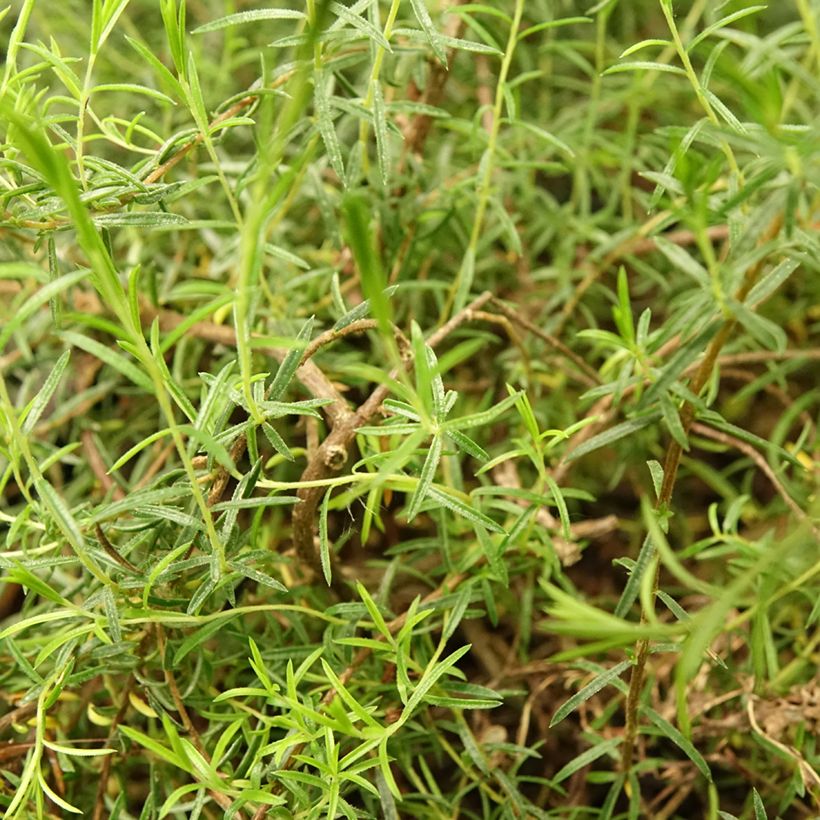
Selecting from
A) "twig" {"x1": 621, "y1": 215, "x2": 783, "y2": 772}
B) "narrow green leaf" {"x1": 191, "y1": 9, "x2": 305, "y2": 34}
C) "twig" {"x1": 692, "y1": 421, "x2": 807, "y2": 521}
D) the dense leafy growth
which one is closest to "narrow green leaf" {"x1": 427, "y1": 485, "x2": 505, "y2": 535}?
the dense leafy growth

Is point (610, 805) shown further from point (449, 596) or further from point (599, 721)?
point (449, 596)

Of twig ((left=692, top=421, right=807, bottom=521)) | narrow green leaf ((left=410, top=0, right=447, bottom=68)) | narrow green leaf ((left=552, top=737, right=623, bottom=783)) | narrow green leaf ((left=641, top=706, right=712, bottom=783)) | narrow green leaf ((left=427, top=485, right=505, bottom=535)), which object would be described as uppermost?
narrow green leaf ((left=410, top=0, right=447, bottom=68))

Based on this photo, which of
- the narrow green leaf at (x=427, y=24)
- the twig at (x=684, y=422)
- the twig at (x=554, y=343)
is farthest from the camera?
the twig at (x=554, y=343)

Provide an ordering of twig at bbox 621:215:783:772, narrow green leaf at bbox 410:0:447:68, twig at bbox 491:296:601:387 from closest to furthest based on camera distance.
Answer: twig at bbox 621:215:783:772 < narrow green leaf at bbox 410:0:447:68 < twig at bbox 491:296:601:387

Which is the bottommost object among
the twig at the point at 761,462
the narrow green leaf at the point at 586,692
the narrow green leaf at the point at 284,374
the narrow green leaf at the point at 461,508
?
the twig at the point at 761,462

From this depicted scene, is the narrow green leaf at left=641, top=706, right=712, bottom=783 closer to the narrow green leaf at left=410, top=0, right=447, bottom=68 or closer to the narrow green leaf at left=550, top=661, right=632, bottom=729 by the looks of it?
the narrow green leaf at left=550, top=661, right=632, bottom=729

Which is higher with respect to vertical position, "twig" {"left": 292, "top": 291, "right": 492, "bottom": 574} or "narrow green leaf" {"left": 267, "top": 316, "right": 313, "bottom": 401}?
"narrow green leaf" {"left": 267, "top": 316, "right": 313, "bottom": 401}

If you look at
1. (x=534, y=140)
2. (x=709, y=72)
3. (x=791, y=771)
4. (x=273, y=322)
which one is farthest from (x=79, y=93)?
(x=791, y=771)

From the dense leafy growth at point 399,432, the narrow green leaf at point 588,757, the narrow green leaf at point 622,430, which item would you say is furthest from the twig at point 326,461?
the narrow green leaf at point 588,757

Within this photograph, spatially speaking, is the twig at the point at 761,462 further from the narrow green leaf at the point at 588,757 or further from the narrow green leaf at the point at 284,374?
the narrow green leaf at the point at 284,374

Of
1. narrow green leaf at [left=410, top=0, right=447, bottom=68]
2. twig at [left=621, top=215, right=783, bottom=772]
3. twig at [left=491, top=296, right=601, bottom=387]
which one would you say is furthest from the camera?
twig at [left=491, top=296, right=601, bottom=387]
